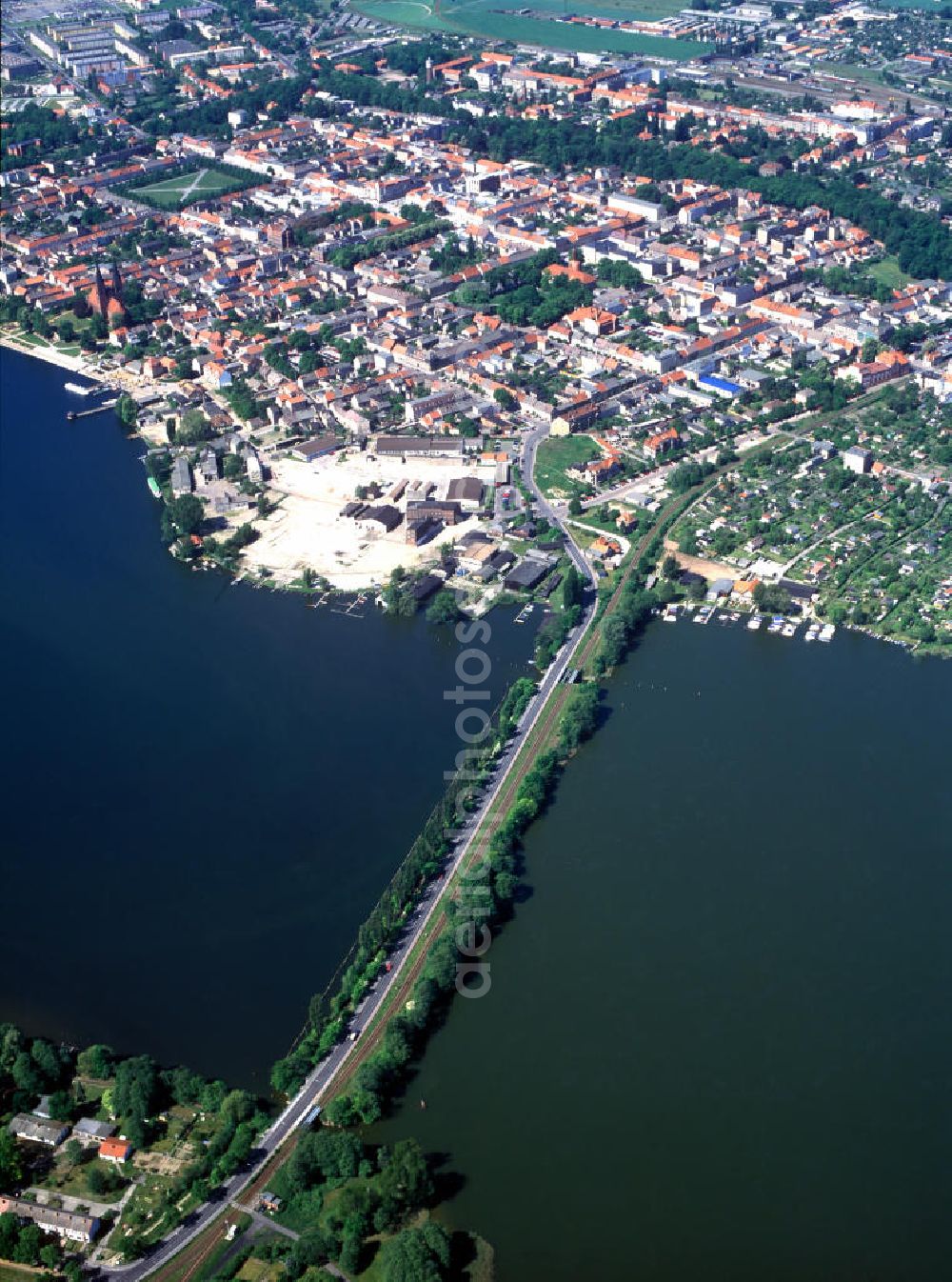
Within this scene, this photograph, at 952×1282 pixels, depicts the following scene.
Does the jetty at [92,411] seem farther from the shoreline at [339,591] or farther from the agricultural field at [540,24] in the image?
the agricultural field at [540,24]

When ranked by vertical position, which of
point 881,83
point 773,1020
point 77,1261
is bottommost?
point 77,1261

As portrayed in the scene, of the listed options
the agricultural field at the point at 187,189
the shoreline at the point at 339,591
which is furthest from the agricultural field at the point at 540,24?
the shoreline at the point at 339,591

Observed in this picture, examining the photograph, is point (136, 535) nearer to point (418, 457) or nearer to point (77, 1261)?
point (418, 457)

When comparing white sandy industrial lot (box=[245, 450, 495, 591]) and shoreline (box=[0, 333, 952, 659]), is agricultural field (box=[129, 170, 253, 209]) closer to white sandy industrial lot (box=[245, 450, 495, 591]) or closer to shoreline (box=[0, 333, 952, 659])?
→ white sandy industrial lot (box=[245, 450, 495, 591])

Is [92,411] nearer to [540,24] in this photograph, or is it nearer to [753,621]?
A: [753,621]

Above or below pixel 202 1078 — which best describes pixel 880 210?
above

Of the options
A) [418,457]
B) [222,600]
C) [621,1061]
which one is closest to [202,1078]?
[621,1061]
